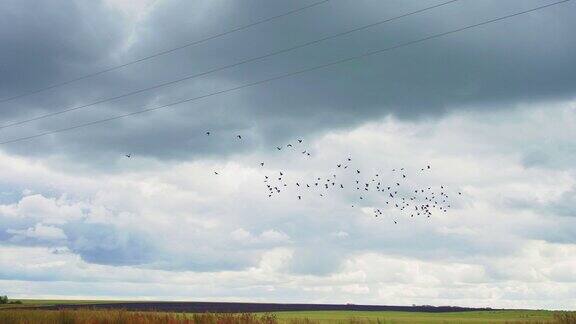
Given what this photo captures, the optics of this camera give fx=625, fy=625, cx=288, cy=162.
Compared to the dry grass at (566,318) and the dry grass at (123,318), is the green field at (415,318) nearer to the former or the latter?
the dry grass at (123,318)

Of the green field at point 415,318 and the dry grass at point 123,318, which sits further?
the green field at point 415,318

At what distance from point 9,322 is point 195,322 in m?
13.1

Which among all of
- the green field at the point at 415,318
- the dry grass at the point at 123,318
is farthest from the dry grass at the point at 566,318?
the dry grass at the point at 123,318

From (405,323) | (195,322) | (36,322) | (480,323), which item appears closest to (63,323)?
(36,322)

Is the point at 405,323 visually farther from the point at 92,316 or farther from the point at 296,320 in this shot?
the point at 92,316

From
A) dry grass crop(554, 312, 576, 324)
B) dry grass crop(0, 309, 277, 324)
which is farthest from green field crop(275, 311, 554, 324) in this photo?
dry grass crop(554, 312, 576, 324)

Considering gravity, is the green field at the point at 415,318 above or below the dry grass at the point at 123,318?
below

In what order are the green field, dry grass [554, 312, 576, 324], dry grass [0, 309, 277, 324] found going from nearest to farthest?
dry grass [554, 312, 576, 324] → dry grass [0, 309, 277, 324] → the green field

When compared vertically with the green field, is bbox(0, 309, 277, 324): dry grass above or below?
above

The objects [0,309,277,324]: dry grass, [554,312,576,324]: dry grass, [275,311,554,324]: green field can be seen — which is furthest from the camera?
[275,311,554,324]: green field

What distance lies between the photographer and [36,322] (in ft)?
126

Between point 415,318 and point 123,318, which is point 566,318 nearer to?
point 123,318

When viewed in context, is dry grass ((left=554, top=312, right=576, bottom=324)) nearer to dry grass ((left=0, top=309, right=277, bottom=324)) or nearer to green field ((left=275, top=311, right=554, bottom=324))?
green field ((left=275, top=311, right=554, bottom=324))

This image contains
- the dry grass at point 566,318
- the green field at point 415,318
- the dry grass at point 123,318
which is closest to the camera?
the dry grass at point 566,318
